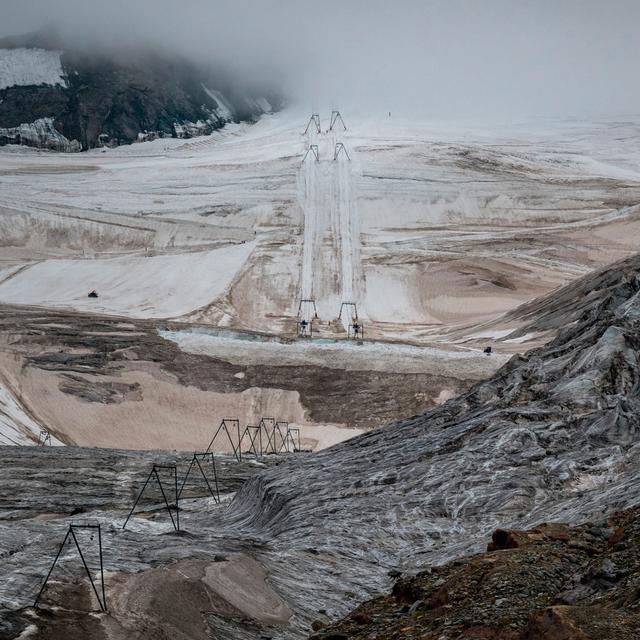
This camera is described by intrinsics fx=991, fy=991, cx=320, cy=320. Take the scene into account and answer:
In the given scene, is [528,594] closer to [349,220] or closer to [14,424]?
[14,424]

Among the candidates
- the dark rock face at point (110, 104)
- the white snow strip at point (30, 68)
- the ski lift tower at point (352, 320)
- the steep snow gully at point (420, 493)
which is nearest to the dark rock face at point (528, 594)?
the steep snow gully at point (420, 493)

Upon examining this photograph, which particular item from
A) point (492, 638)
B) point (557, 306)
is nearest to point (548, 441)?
point (492, 638)

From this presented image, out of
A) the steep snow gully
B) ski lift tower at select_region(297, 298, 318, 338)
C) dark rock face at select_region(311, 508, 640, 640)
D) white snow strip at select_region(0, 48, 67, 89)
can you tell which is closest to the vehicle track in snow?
ski lift tower at select_region(297, 298, 318, 338)

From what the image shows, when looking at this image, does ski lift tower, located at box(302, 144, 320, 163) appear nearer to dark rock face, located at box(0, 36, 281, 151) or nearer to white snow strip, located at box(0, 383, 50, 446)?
dark rock face, located at box(0, 36, 281, 151)

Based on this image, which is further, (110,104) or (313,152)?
(110,104)

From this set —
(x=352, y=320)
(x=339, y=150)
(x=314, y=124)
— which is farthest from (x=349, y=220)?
(x=314, y=124)

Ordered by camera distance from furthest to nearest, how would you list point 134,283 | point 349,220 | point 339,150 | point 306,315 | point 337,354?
point 339,150
point 349,220
point 134,283
point 306,315
point 337,354
